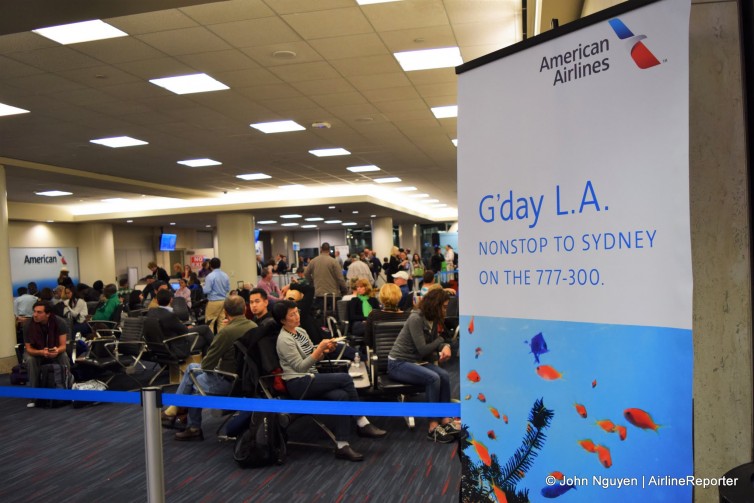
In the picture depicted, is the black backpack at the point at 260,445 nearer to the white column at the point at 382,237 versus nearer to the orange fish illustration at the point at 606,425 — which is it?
the orange fish illustration at the point at 606,425

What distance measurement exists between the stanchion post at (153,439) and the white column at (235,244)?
16.6m

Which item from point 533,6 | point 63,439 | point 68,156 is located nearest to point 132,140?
point 68,156

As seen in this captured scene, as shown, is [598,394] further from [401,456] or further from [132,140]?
[132,140]

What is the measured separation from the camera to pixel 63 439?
215 inches

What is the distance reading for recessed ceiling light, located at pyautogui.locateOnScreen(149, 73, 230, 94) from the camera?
21.0ft

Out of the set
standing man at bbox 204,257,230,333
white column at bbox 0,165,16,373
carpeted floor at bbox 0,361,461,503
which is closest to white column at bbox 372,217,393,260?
standing man at bbox 204,257,230,333

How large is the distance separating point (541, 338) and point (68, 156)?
428 inches

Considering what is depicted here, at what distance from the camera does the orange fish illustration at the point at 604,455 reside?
1664 mm

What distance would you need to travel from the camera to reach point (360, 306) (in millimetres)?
7789

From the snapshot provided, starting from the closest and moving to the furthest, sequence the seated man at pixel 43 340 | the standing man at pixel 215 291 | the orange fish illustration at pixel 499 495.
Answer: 1. the orange fish illustration at pixel 499 495
2. the seated man at pixel 43 340
3. the standing man at pixel 215 291

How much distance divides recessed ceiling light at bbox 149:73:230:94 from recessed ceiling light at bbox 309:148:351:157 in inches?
166

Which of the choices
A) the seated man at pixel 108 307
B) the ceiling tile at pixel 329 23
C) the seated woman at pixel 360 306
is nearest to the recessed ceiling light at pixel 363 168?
the seated woman at pixel 360 306

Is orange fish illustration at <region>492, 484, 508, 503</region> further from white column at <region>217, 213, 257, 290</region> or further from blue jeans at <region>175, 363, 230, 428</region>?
white column at <region>217, 213, 257, 290</region>

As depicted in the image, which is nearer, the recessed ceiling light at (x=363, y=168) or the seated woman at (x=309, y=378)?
the seated woman at (x=309, y=378)
